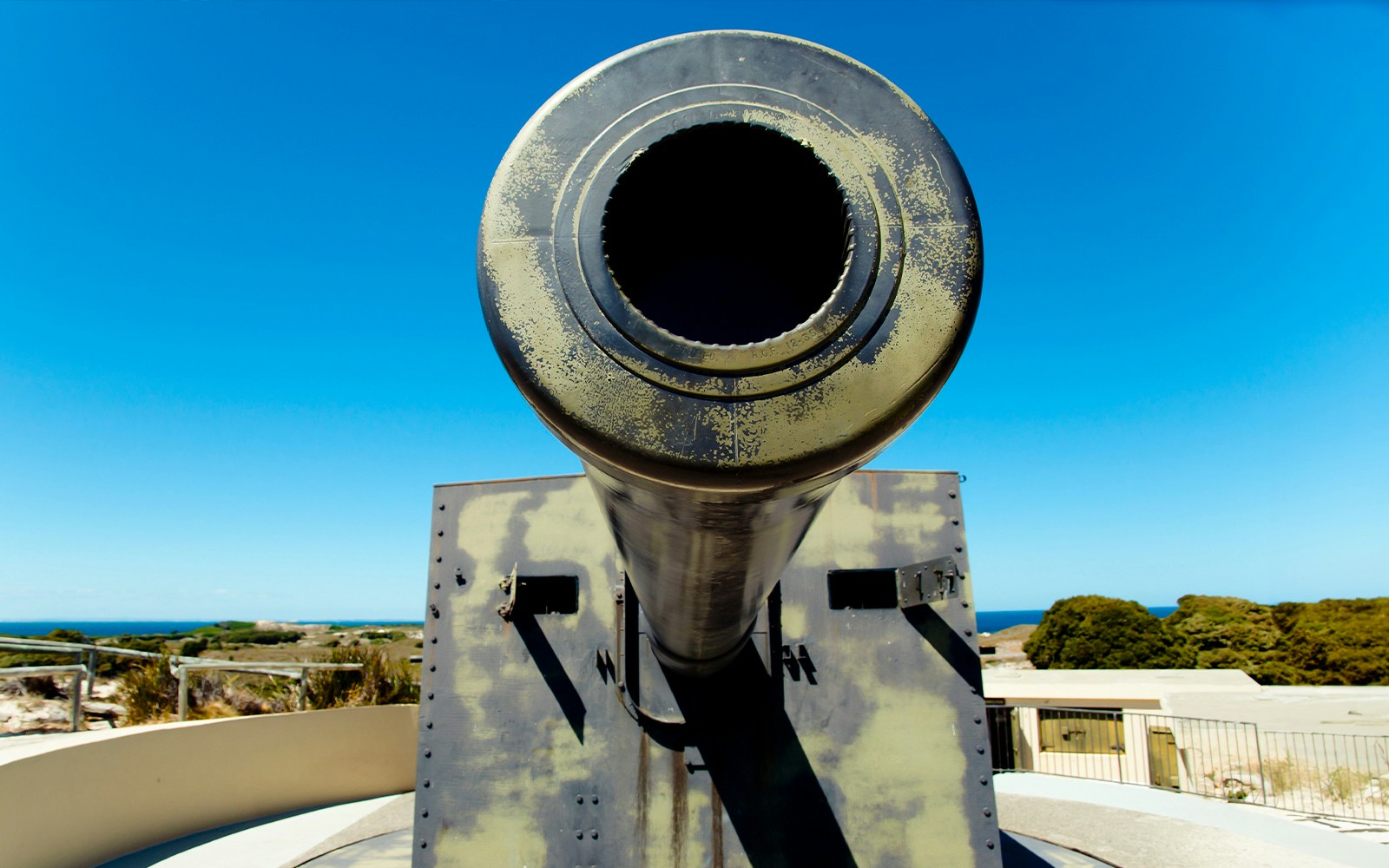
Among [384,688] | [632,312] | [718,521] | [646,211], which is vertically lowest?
[384,688]

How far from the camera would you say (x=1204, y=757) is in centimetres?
998

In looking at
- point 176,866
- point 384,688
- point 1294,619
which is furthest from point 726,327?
point 1294,619

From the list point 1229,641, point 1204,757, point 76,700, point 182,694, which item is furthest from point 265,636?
point 1204,757

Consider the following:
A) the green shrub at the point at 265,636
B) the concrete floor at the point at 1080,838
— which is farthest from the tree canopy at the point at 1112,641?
the green shrub at the point at 265,636

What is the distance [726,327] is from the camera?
131cm

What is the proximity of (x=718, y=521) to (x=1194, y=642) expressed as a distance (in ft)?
85.9

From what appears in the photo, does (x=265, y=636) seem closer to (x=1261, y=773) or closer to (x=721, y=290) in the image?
(x=1261, y=773)

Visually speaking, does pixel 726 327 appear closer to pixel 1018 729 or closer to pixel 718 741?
pixel 718 741

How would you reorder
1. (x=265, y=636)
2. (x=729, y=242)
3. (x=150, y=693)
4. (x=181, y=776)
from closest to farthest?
1. (x=729, y=242)
2. (x=181, y=776)
3. (x=150, y=693)
4. (x=265, y=636)

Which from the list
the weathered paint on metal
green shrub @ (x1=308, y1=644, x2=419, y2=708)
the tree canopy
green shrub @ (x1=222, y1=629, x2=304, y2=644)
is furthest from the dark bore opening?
green shrub @ (x1=222, y1=629, x2=304, y2=644)

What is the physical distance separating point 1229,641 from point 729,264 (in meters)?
26.5

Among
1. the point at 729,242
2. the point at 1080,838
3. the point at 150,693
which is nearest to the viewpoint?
the point at 729,242

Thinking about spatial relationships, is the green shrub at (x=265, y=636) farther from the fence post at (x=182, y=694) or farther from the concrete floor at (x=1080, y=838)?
the concrete floor at (x=1080, y=838)

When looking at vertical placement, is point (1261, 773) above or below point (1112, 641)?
below
